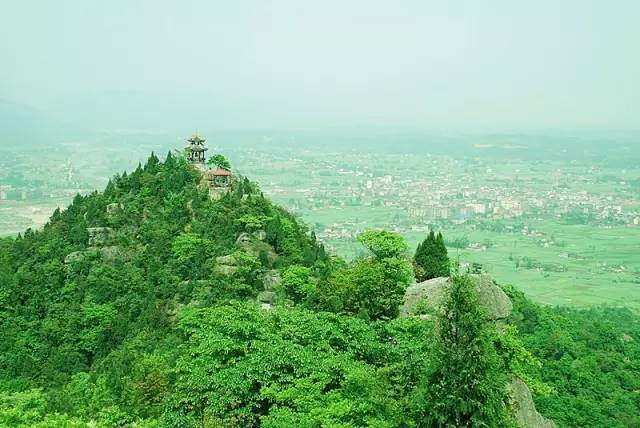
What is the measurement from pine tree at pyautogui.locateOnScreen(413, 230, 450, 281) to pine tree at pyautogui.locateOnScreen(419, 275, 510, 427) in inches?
500

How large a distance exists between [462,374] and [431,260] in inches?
539

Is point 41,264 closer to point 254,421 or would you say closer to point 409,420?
point 254,421

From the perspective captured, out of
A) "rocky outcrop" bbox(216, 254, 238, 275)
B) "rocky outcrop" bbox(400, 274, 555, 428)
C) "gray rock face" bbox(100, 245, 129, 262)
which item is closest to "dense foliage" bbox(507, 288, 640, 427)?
"rocky outcrop" bbox(400, 274, 555, 428)

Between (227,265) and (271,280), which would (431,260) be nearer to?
(271,280)

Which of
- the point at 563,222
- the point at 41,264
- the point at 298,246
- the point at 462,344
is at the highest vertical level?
the point at 462,344

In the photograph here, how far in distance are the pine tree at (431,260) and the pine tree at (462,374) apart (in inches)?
500

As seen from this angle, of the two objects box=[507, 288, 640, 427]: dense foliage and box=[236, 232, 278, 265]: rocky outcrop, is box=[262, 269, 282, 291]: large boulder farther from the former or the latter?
box=[507, 288, 640, 427]: dense foliage

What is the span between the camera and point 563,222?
428 feet

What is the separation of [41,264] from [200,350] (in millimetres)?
23552

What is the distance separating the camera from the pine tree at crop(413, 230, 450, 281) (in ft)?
84.3

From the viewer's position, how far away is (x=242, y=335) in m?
17.6

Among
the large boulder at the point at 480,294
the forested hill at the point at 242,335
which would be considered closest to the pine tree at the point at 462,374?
the forested hill at the point at 242,335

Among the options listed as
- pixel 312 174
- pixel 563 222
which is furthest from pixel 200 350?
pixel 312 174

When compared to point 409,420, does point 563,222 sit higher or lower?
lower
